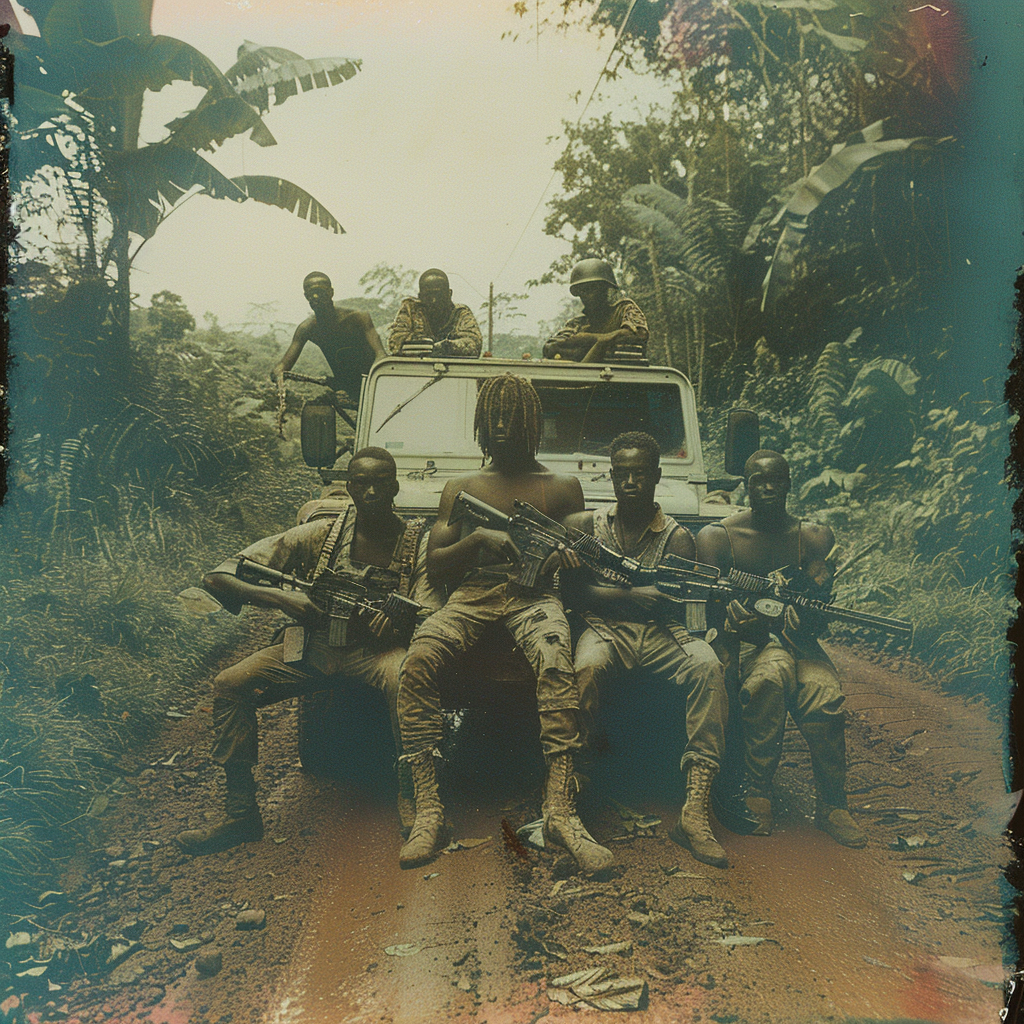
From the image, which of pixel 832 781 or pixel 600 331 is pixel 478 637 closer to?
pixel 832 781

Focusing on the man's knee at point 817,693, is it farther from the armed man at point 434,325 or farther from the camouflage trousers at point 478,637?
the armed man at point 434,325

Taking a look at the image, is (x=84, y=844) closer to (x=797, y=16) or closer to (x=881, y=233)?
(x=881, y=233)

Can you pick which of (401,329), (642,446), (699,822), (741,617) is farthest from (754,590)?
(401,329)

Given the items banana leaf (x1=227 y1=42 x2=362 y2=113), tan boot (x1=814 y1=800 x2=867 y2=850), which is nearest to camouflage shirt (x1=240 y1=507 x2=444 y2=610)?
tan boot (x1=814 y1=800 x2=867 y2=850)

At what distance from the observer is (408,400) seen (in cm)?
405

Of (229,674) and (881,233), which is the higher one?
(881,233)

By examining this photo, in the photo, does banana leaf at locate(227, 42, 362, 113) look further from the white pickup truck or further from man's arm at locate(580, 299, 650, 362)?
man's arm at locate(580, 299, 650, 362)

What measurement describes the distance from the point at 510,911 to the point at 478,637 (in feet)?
3.12

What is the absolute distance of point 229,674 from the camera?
3064 mm

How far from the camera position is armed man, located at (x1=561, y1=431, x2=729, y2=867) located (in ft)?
9.83

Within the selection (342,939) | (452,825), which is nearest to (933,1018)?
(452,825)

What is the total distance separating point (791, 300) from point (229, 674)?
2.90 m

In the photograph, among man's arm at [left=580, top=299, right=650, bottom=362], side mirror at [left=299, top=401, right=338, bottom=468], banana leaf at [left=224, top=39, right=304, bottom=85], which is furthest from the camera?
man's arm at [left=580, top=299, right=650, bottom=362]

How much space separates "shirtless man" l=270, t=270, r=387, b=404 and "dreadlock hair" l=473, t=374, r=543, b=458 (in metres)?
0.88
